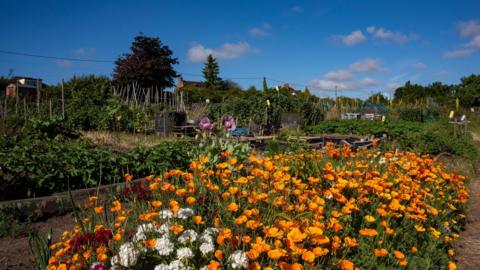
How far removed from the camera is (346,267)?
4.82 feet

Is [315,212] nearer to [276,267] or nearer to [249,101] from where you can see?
[276,267]

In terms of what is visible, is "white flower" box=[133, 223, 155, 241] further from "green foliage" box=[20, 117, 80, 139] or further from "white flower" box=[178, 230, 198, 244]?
"green foliage" box=[20, 117, 80, 139]

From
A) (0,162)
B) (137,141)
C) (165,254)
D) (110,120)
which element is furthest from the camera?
(110,120)

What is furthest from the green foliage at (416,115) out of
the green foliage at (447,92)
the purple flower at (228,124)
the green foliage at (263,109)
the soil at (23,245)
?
the soil at (23,245)

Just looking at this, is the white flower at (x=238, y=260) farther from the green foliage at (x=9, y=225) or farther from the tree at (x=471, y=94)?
the tree at (x=471, y=94)

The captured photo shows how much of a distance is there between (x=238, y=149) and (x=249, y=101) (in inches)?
465

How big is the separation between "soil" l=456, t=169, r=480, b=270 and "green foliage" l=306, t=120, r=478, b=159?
263 centimetres

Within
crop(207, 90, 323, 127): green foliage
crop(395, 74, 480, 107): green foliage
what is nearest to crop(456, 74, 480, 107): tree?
crop(395, 74, 480, 107): green foliage

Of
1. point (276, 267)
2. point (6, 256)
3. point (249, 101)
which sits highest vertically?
point (249, 101)

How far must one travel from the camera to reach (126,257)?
1.49m

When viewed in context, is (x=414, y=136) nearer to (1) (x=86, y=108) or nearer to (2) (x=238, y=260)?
(2) (x=238, y=260)

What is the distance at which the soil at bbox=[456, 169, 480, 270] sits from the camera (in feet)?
8.25

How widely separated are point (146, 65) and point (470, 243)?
88.9ft

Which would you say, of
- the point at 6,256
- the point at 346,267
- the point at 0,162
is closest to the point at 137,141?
the point at 0,162
